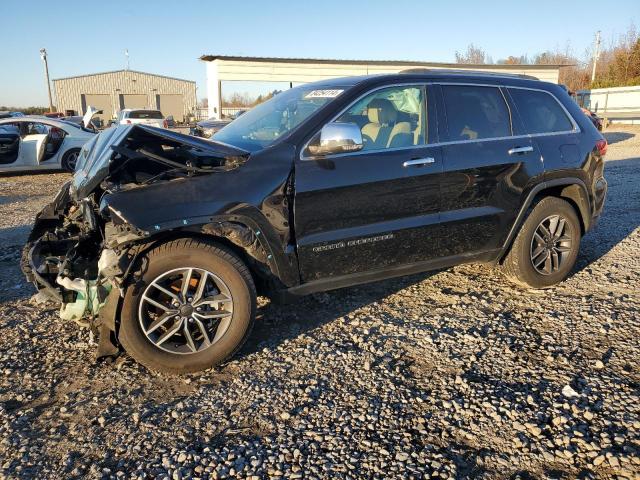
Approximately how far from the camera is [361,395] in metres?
2.97

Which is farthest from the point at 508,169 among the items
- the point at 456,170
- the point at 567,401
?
the point at 567,401

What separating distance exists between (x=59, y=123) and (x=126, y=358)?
10.9 m

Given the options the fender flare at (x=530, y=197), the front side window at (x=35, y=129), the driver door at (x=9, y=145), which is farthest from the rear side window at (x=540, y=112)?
the driver door at (x=9, y=145)

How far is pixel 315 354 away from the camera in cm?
349

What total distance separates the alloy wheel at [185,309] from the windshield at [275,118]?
3.27 ft

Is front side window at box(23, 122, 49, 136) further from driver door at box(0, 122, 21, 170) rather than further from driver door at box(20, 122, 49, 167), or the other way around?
driver door at box(0, 122, 21, 170)

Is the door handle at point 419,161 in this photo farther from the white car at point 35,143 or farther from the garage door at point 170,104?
the garage door at point 170,104

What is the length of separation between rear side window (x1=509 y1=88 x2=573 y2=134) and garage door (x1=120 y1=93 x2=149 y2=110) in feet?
166

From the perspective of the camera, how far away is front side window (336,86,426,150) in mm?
3760

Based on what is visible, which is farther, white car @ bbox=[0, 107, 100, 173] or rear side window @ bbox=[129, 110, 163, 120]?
rear side window @ bbox=[129, 110, 163, 120]

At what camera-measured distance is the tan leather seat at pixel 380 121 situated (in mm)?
3773

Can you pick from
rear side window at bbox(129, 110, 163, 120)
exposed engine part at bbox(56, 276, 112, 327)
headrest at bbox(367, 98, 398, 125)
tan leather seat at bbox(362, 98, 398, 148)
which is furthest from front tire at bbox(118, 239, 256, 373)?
rear side window at bbox(129, 110, 163, 120)

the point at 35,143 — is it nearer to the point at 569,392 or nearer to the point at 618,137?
the point at 569,392

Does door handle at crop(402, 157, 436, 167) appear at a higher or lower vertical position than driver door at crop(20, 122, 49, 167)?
lower
